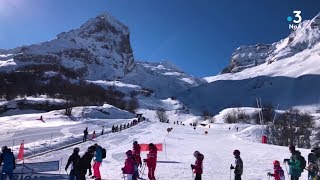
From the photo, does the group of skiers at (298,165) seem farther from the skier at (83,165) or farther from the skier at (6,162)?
the skier at (6,162)

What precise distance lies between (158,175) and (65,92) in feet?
543

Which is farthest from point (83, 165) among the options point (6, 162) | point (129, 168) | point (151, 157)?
point (6, 162)

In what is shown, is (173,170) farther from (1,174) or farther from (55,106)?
(55,106)

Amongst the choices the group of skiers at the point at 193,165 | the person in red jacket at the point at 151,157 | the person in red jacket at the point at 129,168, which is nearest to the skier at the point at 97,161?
the group of skiers at the point at 193,165

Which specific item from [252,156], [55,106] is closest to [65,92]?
[55,106]

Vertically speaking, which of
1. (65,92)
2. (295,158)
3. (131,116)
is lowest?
(295,158)

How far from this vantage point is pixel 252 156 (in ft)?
123

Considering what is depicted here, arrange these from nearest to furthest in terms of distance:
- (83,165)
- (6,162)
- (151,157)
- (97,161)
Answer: (83,165)
(6,162)
(151,157)
(97,161)

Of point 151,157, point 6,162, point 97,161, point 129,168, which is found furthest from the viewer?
point 97,161

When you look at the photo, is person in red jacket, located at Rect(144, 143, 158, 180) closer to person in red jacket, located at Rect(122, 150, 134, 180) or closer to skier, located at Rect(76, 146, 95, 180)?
Result: person in red jacket, located at Rect(122, 150, 134, 180)

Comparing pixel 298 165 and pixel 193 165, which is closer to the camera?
pixel 298 165

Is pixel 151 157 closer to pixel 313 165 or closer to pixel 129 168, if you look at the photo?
pixel 129 168

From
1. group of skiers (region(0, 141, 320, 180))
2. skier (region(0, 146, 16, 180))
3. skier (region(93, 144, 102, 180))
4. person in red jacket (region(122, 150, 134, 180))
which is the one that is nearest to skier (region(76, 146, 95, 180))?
group of skiers (region(0, 141, 320, 180))

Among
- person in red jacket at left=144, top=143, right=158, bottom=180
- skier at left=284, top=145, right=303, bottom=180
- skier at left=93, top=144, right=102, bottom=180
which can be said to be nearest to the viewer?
skier at left=284, top=145, right=303, bottom=180
